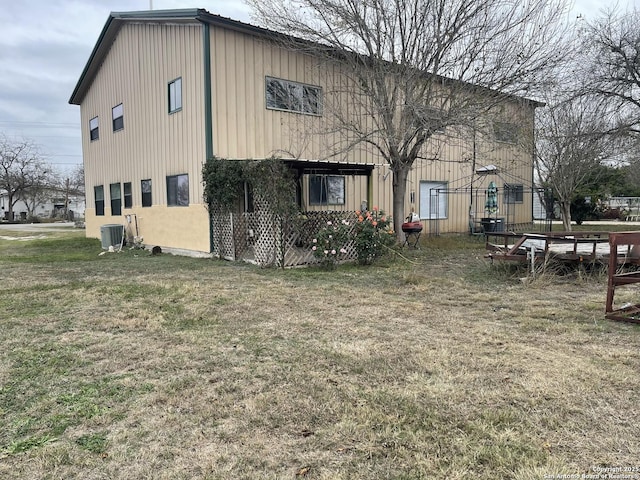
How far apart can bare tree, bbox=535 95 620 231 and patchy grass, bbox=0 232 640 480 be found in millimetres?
8937

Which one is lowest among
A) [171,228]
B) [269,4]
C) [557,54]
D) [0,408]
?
[0,408]

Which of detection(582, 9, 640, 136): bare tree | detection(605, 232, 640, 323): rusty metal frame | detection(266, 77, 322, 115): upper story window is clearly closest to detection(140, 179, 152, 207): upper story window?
detection(266, 77, 322, 115): upper story window

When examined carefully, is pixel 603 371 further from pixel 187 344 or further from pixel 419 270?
pixel 419 270

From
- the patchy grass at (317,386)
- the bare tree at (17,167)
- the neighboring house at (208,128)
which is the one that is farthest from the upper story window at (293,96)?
the bare tree at (17,167)

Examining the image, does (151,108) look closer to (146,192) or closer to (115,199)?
(146,192)

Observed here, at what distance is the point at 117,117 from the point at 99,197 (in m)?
3.92

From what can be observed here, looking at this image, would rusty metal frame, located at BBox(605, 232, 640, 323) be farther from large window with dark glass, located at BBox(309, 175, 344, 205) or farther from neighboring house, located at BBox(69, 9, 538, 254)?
large window with dark glass, located at BBox(309, 175, 344, 205)

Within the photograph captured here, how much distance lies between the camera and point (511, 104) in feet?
37.6

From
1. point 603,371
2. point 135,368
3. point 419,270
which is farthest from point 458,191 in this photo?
point 135,368

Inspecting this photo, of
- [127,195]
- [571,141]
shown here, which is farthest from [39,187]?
[571,141]

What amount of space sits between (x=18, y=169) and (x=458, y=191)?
159ft

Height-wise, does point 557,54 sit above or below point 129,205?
above

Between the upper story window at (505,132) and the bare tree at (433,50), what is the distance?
2.02 ft

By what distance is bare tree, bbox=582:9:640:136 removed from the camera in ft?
49.6
